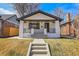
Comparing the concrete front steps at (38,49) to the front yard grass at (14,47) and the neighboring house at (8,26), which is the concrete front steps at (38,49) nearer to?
the front yard grass at (14,47)

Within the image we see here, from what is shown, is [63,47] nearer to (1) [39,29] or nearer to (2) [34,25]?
(1) [39,29]

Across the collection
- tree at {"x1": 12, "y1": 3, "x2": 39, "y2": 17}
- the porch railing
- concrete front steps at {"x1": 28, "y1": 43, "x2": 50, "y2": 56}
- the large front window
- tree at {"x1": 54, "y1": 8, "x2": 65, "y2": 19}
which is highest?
tree at {"x1": 12, "y1": 3, "x2": 39, "y2": 17}

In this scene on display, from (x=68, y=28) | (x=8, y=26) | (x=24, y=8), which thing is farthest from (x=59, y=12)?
(x=8, y=26)

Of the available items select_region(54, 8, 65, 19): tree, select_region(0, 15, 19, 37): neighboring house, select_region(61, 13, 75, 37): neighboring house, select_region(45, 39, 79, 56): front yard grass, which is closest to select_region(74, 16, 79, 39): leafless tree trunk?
Answer: select_region(61, 13, 75, 37): neighboring house

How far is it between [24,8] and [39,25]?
2.75 feet

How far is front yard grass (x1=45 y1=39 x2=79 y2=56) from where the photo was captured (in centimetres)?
661

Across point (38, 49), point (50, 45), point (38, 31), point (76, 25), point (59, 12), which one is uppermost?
point (59, 12)

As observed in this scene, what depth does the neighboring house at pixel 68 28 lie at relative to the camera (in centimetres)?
716

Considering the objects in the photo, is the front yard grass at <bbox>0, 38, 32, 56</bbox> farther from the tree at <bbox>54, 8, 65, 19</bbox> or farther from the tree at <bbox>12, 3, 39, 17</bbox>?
the tree at <bbox>54, 8, 65, 19</bbox>

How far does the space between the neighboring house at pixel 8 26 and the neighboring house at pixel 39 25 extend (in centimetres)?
21

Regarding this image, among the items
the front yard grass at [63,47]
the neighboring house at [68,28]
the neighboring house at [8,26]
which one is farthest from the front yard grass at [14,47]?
the neighboring house at [68,28]

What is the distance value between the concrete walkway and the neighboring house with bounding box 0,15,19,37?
2.73ft

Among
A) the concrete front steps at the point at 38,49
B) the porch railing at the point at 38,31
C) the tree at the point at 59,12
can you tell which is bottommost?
the concrete front steps at the point at 38,49

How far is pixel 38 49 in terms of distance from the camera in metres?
6.74
